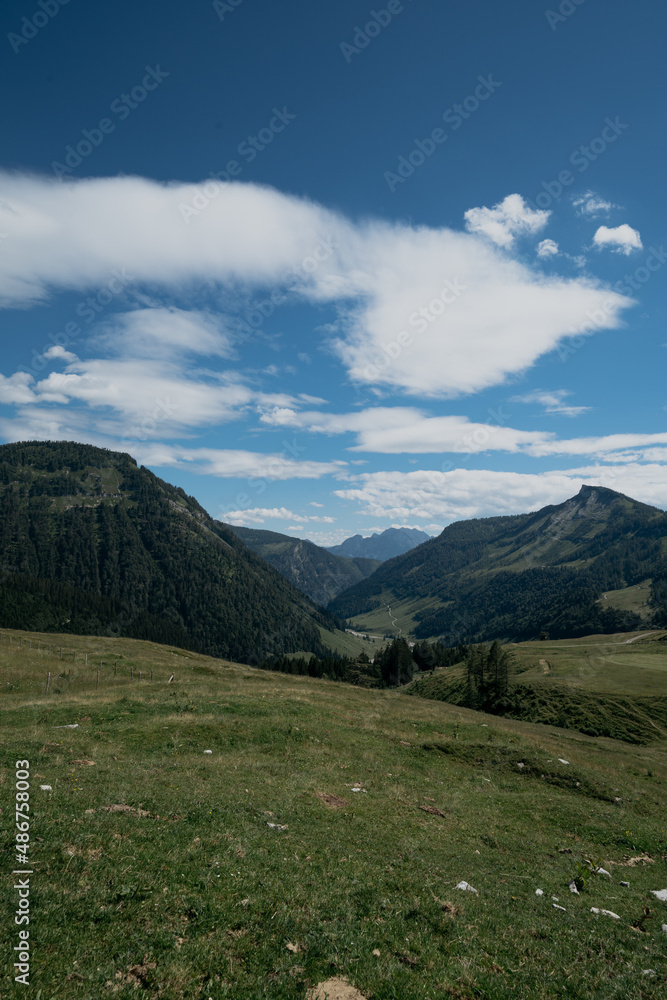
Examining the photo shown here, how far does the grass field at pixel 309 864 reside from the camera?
9773mm

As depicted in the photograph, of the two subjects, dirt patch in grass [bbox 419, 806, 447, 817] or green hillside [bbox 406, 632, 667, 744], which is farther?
green hillside [bbox 406, 632, 667, 744]

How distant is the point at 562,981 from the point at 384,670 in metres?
165

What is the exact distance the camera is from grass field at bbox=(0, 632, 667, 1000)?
977 cm

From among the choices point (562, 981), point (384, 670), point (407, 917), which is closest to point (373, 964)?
point (407, 917)

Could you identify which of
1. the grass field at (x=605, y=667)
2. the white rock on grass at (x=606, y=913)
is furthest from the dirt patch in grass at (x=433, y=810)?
the grass field at (x=605, y=667)

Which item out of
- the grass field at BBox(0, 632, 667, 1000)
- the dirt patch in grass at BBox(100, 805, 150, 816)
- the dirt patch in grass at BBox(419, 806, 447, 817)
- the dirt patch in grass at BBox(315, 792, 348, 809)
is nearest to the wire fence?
the grass field at BBox(0, 632, 667, 1000)

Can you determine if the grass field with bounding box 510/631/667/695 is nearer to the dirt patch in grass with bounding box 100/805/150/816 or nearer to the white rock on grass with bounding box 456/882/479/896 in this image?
the white rock on grass with bounding box 456/882/479/896

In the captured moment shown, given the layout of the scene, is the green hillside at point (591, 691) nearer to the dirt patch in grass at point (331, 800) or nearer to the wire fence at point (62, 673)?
the dirt patch in grass at point (331, 800)

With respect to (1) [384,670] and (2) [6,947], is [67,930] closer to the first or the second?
(2) [6,947]

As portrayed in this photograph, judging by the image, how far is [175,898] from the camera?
1132cm

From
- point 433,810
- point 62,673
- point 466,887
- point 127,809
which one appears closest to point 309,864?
point 466,887

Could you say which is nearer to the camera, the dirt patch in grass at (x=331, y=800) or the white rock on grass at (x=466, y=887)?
the white rock on grass at (x=466, y=887)

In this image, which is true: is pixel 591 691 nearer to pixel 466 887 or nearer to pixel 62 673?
pixel 466 887

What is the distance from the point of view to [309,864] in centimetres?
1444
